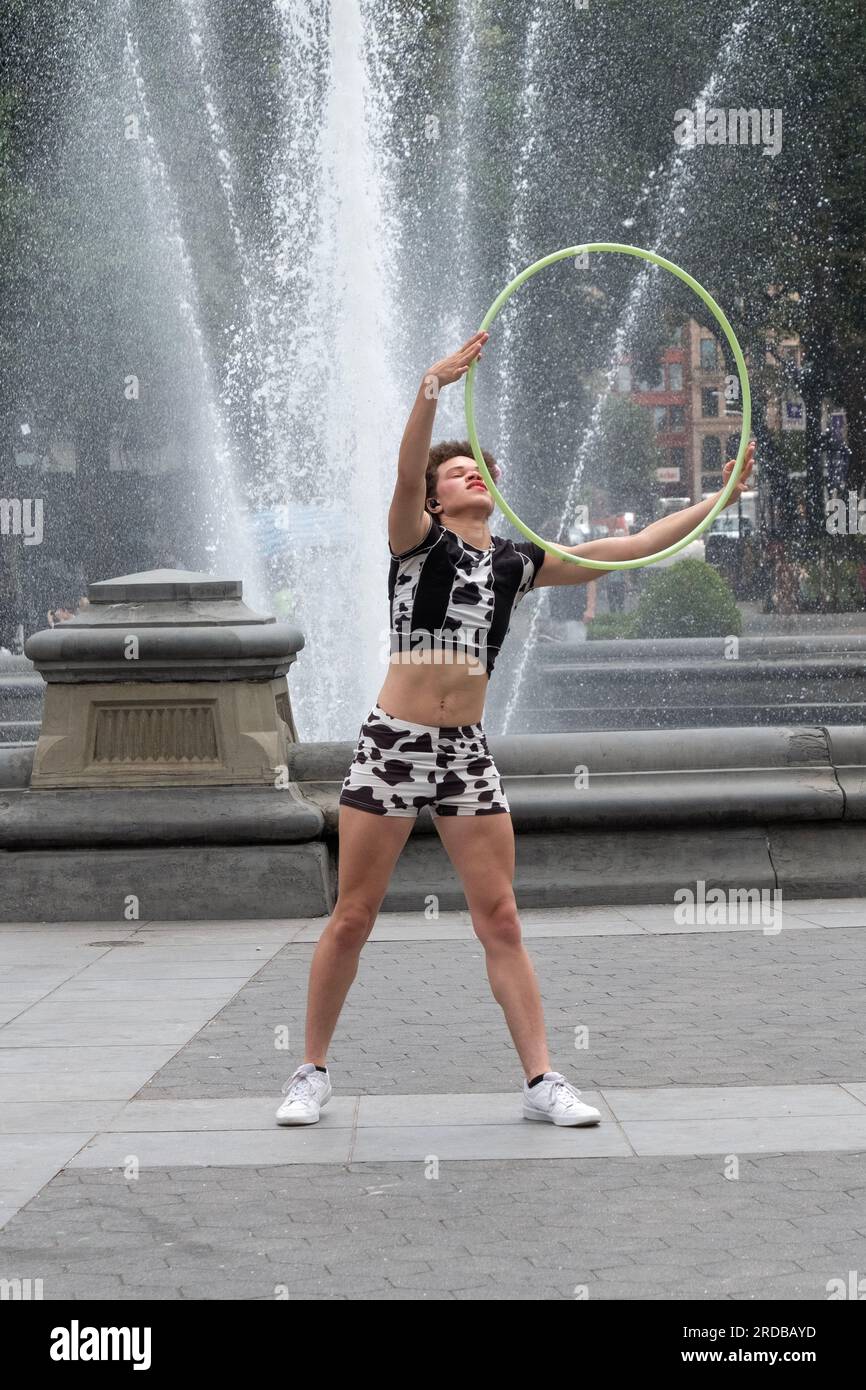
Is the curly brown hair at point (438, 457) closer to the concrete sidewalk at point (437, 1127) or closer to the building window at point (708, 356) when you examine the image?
the concrete sidewalk at point (437, 1127)

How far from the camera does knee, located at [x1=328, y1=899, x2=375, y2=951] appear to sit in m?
5.66

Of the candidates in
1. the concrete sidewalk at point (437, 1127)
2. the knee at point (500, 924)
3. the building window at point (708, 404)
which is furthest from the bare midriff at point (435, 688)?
the building window at point (708, 404)

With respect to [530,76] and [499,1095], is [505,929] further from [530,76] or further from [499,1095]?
[530,76]

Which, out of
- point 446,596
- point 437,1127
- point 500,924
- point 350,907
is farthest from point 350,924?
point 446,596

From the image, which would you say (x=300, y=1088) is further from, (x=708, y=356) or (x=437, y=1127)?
(x=708, y=356)

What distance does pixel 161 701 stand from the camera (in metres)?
9.58

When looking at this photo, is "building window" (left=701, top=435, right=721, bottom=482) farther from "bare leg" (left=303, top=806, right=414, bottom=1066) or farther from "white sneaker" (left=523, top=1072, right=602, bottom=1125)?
"white sneaker" (left=523, top=1072, right=602, bottom=1125)

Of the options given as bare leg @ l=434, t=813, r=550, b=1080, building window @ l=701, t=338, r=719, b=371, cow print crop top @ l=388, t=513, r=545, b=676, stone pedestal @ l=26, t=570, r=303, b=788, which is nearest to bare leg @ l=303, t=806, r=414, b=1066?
bare leg @ l=434, t=813, r=550, b=1080

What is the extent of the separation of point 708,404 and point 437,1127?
Result: 88.8 meters

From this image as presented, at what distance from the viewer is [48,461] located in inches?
1618

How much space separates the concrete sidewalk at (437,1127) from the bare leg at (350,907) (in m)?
0.32

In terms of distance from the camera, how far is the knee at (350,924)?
18.6 ft

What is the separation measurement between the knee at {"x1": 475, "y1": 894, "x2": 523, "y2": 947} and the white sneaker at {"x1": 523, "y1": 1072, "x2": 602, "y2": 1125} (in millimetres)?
393

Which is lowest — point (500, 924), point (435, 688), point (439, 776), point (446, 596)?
→ point (500, 924)
